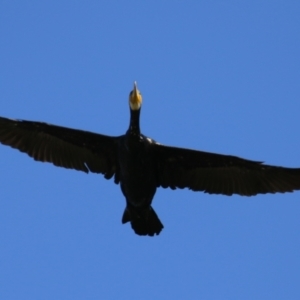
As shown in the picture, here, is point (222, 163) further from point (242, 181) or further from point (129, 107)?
point (129, 107)

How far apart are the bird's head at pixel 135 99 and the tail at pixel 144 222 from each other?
1.95 m

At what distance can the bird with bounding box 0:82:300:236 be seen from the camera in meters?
19.7

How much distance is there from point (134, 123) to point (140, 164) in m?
0.80

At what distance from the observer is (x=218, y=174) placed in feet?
66.7

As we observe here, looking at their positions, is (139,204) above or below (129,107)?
below

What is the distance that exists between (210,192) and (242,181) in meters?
0.74

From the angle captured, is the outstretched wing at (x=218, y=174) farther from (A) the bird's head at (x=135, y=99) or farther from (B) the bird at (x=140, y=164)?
(A) the bird's head at (x=135, y=99)

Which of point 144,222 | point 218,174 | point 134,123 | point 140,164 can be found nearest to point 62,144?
point 134,123

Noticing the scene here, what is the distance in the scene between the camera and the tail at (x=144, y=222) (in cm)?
2017

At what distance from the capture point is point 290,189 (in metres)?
19.7

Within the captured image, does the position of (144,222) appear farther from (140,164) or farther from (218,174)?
(218,174)

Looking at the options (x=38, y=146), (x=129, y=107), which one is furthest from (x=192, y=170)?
(x=38, y=146)

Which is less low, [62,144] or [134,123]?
[62,144]

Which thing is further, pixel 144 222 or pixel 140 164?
pixel 144 222
